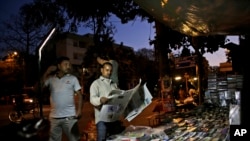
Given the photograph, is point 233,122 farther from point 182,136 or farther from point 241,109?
point 182,136

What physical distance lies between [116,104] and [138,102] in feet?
1.06

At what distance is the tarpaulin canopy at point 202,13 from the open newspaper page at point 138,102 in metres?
1.13

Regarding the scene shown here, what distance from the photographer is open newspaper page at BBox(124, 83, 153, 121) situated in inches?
162

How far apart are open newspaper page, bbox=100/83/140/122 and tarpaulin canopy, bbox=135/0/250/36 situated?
109cm

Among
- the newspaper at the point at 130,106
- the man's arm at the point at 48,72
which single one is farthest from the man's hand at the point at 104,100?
the man's arm at the point at 48,72

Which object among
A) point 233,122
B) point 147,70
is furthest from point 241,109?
point 147,70

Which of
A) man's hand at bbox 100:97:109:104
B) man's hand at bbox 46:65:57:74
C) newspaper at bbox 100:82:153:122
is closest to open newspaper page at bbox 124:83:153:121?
newspaper at bbox 100:82:153:122

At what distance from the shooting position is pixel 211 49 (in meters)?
16.7

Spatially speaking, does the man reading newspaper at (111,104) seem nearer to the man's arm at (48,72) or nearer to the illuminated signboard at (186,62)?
the man's arm at (48,72)

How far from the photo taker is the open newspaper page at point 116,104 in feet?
12.7

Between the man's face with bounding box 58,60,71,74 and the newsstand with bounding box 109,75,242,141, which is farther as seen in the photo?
the man's face with bounding box 58,60,71,74

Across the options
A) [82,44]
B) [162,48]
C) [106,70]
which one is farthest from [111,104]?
[82,44]

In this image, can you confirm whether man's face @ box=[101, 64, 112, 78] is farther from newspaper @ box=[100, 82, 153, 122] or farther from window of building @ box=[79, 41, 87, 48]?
window of building @ box=[79, 41, 87, 48]

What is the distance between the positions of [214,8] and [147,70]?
41.5m
